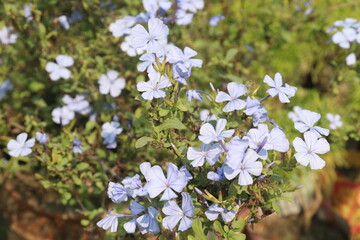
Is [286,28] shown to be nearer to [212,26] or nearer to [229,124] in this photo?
[212,26]

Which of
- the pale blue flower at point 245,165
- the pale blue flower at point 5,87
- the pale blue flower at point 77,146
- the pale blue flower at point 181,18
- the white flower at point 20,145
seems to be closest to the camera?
the pale blue flower at point 245,165

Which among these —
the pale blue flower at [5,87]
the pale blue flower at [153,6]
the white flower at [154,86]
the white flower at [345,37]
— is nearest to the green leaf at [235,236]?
the white flower at [154,86]

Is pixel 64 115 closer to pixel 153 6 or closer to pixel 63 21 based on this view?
pixel 63 21

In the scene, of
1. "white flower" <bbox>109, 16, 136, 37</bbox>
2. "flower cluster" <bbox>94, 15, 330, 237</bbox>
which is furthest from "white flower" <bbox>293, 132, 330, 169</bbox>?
"white flower" <bbox>109, 16, 136, 37</bbox>

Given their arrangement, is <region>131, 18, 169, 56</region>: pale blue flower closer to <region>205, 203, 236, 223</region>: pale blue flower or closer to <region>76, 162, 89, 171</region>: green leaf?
<region>205, 203, 236, 223</region>: pale blue flower

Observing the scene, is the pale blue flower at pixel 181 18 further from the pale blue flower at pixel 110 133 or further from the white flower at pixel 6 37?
the white flower at pixel 6 37

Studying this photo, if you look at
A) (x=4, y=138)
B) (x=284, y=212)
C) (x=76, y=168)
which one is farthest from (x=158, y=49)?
(x=284, y=212)
